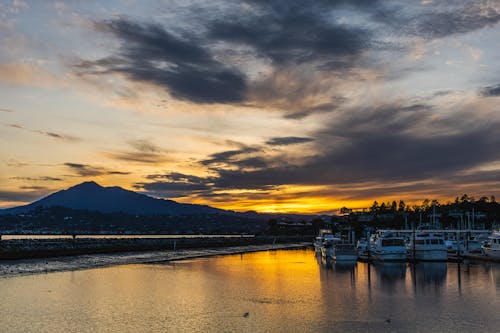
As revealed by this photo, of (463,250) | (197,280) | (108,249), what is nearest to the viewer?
(197,280)

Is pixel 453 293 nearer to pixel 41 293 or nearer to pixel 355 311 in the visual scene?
pixel 355 311

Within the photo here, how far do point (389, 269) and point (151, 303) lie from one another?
41.2 m

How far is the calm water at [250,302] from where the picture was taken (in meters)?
31.4

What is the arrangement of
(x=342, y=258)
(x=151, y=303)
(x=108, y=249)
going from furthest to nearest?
(x=108, y=249) < (x=342, y=258) < (x=151, y=303)

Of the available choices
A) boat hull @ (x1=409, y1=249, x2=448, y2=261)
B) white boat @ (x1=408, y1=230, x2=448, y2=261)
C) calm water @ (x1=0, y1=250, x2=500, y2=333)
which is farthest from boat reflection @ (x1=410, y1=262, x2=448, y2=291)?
white boat @ (x1=408, y1=230, x2=448, y2=261)

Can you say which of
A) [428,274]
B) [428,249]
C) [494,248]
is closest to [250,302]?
[428,274]

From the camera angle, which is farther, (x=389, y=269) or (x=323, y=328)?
(x=389, y=269)

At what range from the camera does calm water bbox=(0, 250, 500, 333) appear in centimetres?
3142

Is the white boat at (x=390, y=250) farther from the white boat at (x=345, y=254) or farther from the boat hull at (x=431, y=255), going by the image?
the white boat at (x=345, y=254)

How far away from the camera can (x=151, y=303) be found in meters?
40.4

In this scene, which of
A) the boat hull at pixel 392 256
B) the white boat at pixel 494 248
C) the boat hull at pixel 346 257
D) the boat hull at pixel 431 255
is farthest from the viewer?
the boat hull at pixel 346 257

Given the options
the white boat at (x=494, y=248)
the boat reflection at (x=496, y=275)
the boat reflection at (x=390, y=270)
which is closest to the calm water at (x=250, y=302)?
the boat reflection at (x=496, y=275)

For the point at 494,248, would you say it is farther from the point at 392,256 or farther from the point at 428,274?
the point at 428,274

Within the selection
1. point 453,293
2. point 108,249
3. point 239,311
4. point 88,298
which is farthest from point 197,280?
point 108,249
